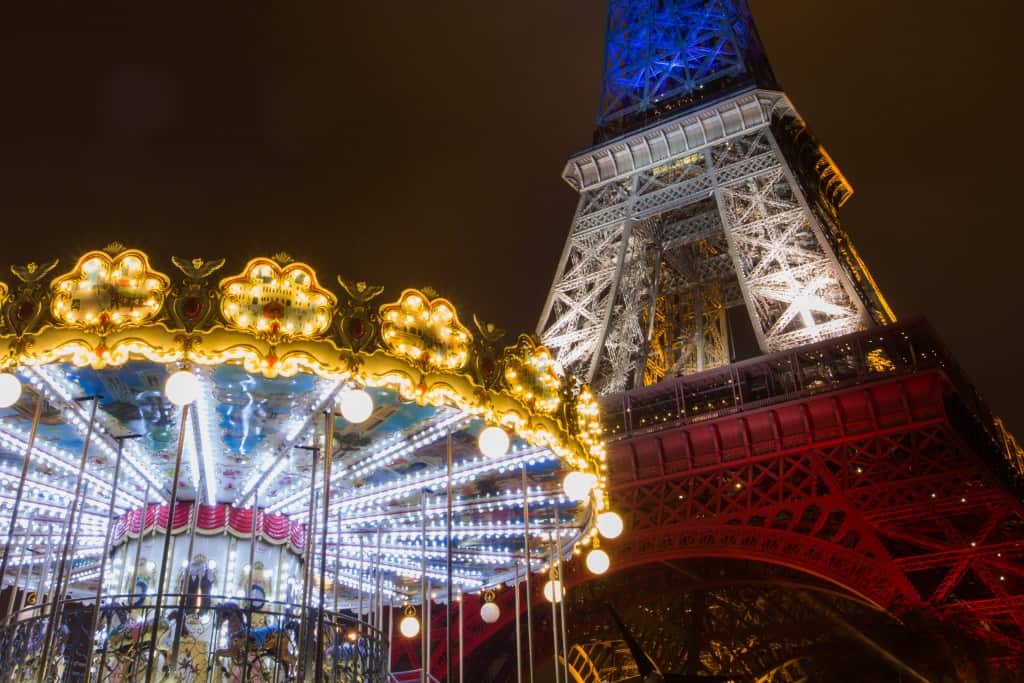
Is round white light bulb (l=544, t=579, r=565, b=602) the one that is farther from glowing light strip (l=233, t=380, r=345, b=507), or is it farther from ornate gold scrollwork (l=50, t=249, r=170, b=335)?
ornate gold scrollwork (l=50, t=249, r=170, b=335)

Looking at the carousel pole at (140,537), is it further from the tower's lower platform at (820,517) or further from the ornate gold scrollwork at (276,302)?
the tower's lower platform at (820,517)

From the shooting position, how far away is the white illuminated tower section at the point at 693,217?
25.4 metres

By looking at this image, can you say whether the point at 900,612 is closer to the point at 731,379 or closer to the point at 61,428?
the point at 731,379

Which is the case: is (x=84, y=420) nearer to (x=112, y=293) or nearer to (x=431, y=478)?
(x=112, y=293)

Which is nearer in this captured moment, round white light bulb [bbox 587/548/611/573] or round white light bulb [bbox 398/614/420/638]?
round white light bulb [bbox 587/548/611/573]

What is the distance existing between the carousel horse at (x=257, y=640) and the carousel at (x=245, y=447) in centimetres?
2

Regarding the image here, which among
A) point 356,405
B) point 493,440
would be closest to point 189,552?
point 356,405

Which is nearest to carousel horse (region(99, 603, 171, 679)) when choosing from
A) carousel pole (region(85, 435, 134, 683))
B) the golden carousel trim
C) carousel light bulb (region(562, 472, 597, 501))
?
carousel pole (region(85, 435, 134, 683))

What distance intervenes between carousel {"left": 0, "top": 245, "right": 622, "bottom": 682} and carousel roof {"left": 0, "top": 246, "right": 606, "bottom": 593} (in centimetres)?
2

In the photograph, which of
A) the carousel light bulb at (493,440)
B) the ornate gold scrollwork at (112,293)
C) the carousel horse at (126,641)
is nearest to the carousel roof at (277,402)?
the ornate gold scrollwork at (112,293)

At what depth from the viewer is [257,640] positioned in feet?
29.2

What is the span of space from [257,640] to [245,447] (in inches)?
81.2

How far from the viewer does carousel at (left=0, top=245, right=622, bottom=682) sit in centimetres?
752

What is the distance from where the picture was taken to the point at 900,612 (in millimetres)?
16422
